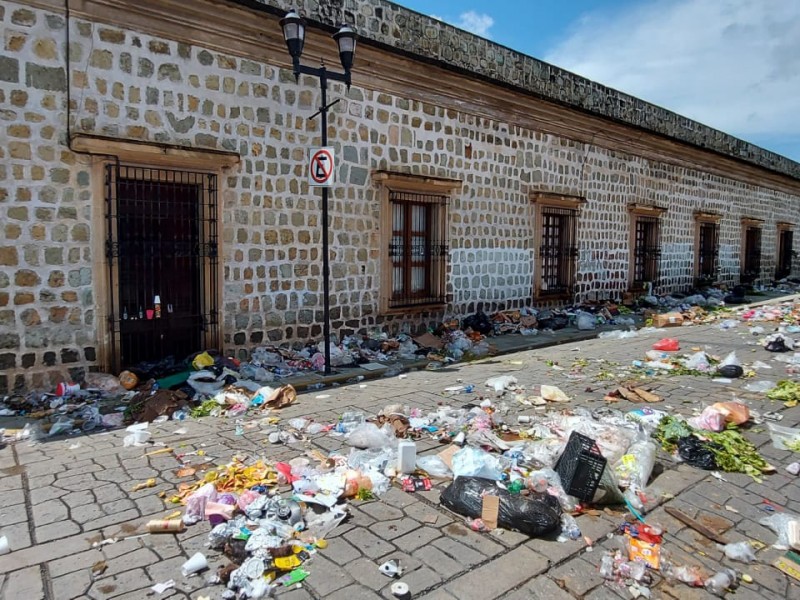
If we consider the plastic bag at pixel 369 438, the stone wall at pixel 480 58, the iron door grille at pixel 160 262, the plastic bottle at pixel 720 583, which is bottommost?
the plastic bottle at pixel 720 583

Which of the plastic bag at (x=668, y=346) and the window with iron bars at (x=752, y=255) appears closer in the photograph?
the plastic bag at (x=668, y=346)

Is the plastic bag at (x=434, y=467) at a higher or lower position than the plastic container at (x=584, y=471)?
lower

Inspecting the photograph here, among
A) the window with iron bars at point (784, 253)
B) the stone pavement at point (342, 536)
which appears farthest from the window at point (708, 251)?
the stone pavement at point (342, 536)

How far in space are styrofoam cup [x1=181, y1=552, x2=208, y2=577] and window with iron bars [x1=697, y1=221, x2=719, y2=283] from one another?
1767 cm

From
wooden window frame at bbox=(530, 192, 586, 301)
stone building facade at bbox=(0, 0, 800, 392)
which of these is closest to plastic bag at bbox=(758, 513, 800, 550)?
stone building facade at bbox=(0, 0, 800, 392)

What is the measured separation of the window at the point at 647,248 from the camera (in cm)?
1409

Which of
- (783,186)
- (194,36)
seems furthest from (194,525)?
(783,186)

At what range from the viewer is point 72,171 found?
5645 millimetres

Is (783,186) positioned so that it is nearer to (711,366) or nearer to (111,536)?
(711,366)

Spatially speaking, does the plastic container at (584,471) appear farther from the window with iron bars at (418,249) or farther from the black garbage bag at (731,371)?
the window with iron bars at (418,249)

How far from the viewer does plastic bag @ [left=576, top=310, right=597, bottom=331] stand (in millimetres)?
10867

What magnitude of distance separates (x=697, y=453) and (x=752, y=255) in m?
19.1

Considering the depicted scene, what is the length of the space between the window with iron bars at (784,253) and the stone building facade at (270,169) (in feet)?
44.0

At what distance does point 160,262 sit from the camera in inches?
253
